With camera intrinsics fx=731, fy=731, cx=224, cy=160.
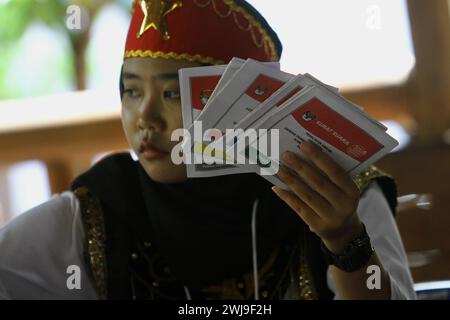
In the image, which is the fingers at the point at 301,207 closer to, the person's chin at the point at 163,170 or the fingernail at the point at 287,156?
the fingernail at the point at 287,156

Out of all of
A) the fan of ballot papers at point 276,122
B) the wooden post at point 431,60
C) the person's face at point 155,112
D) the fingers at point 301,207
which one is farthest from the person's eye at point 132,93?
the wooden post at point 431,60

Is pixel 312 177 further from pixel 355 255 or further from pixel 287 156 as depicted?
pixel 355 255

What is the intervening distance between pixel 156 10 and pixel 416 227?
2.98 feet

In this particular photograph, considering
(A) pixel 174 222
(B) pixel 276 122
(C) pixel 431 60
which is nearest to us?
(B) pixel 276 122

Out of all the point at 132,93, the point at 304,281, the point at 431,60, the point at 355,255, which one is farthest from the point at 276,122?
the point at 431,60

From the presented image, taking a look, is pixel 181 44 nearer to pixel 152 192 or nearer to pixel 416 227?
pixel 152 192

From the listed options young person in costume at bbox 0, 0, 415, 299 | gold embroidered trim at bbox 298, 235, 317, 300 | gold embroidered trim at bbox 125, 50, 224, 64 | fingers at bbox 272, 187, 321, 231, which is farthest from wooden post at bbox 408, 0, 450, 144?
fingers at bbox 272, 187, 321, 231

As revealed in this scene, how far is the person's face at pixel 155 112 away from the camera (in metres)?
1.37

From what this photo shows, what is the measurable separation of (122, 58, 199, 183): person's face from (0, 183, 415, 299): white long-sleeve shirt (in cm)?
28

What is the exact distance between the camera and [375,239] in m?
1.51

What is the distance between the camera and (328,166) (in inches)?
45.0

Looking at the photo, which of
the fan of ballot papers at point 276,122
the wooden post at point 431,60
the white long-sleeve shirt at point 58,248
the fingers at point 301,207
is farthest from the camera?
the wooden post at point 431,60

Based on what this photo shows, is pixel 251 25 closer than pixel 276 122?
No

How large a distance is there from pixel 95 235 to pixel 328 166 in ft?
2.04
